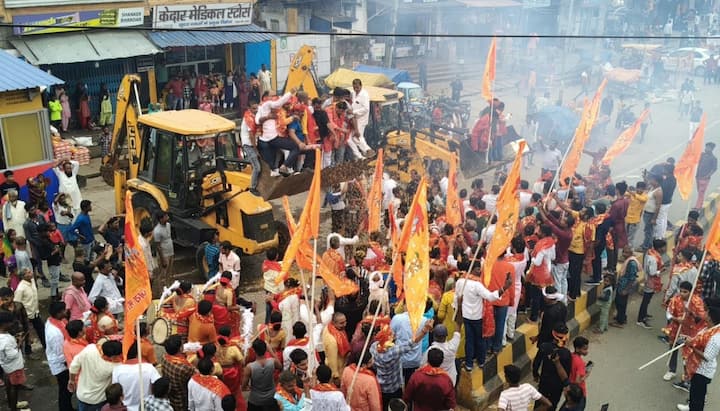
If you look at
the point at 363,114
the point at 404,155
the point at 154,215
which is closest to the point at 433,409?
the point at 363,114

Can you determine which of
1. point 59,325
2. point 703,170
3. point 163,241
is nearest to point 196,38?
point 163,241

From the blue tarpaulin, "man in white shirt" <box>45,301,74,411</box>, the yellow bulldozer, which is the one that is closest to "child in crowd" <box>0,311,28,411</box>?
"man in white shirt" <box>45,301,74,411</box>

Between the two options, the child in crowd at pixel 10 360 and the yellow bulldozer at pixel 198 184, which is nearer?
the child in crowd at pixel 10 360

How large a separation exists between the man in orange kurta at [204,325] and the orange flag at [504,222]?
124 inches

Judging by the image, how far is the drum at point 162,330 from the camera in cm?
802

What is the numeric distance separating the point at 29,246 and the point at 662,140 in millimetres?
20436

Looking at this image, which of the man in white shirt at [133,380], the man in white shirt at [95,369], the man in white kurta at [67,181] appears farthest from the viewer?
the man in white kurta at [67,181]

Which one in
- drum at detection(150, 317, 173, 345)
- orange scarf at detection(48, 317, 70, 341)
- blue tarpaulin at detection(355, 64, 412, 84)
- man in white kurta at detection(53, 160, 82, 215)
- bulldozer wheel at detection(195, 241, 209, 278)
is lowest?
bulldozer wheel at detection(195, 241, 209, 278)

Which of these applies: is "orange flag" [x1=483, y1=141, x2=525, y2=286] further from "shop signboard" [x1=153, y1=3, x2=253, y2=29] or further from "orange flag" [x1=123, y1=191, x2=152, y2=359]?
"shop signboard" [x1=153, y1=3, x2=253, y2=29]

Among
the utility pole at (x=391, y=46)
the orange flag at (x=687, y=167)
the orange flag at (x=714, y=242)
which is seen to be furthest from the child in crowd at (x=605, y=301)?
the utility pole at (x=391, y=46)

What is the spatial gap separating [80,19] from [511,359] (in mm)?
15506

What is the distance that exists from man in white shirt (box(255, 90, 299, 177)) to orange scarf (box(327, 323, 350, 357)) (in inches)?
132

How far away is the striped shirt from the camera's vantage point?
6.67 m

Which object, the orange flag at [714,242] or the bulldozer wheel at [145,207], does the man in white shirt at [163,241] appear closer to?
the bulldozer wheel at [145,207]
